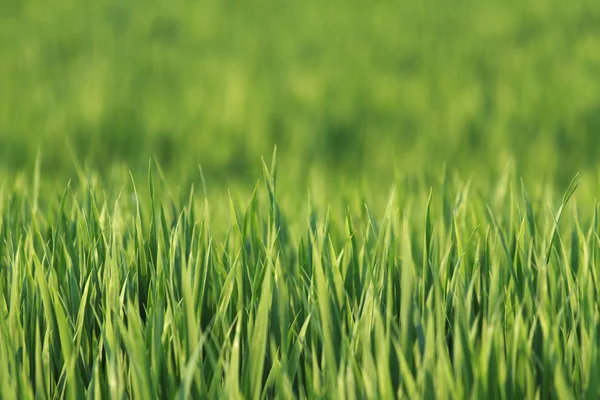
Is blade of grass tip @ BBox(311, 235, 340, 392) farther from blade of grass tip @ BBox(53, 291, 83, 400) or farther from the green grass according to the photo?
blade of grass tip @ BBox(53, 291, 83, 400)

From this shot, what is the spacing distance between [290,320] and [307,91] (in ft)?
8.20

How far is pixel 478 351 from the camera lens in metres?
1.00

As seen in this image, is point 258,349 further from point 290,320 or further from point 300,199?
point 300,199

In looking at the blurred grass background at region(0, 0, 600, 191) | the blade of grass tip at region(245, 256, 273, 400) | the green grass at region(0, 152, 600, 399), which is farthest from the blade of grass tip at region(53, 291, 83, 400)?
the blurred grass background at region(0, 0, 600, 191)

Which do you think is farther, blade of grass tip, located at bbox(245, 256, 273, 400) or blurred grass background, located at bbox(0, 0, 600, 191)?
blurred grass background, located at bbox(0, 0, 600, 191)

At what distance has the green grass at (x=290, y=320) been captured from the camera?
3.04 feet

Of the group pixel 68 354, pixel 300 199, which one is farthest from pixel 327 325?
pixel 300 199

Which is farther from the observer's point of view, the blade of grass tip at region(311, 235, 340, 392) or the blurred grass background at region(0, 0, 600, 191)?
the blurred grass background at region(0, 0, 600, 191)

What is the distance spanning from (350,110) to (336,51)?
0.88 metres

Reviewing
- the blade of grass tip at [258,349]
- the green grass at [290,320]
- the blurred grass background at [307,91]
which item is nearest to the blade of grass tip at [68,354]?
the green grass at [290,320]

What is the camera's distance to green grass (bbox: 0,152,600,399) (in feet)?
3.04

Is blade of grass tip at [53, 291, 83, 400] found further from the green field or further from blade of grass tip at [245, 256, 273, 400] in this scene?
blade of grass tip at [245, 256, 273, 400]

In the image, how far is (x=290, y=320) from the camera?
1119mm

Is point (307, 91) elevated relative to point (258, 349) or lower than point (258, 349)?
elevated
